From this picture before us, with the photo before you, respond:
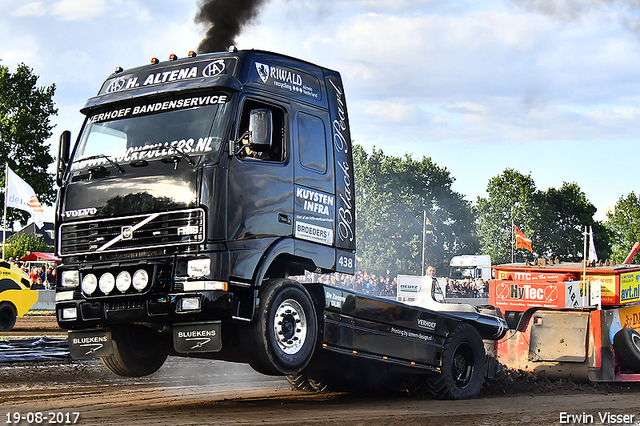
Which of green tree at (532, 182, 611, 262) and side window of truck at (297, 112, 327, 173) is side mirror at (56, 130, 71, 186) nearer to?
side window of truck at (297, 112, 327, 173)

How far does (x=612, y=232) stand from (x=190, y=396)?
73740 mm

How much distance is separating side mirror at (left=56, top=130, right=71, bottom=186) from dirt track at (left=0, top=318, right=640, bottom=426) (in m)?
2.48

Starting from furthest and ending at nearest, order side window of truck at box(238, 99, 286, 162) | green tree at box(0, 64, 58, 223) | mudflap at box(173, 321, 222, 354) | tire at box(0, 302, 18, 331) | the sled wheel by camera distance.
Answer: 1. green tree at box(0, 64, 58, 223)
2. tire at box(0, 302, 18, 331)
3. the sled wheel
4. side window of truck at box(238, 99, 286, 162)
5. mudflap at box(173, 321, 222, 354)

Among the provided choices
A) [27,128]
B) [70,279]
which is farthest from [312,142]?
[27,128]

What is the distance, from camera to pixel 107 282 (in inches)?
297

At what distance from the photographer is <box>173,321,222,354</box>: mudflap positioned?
23.9 feet

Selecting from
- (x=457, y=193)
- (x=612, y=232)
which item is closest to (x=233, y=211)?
(x=457, y=193)

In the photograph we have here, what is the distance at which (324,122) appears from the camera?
8680 millimetres

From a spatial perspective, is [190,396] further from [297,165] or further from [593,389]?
[593,389]

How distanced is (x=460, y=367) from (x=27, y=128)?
122ft

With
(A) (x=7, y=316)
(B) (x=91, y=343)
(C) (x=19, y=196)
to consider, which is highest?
(C) (x=19, y=196)

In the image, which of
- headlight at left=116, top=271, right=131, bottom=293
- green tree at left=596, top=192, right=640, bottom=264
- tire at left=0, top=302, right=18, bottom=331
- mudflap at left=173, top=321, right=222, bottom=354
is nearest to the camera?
mudflap at left=173, top=321, right=222, bottom=354

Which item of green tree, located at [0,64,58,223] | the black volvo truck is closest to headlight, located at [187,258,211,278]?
the black volvo truck

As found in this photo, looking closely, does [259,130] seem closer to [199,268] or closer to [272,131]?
[272,131]
